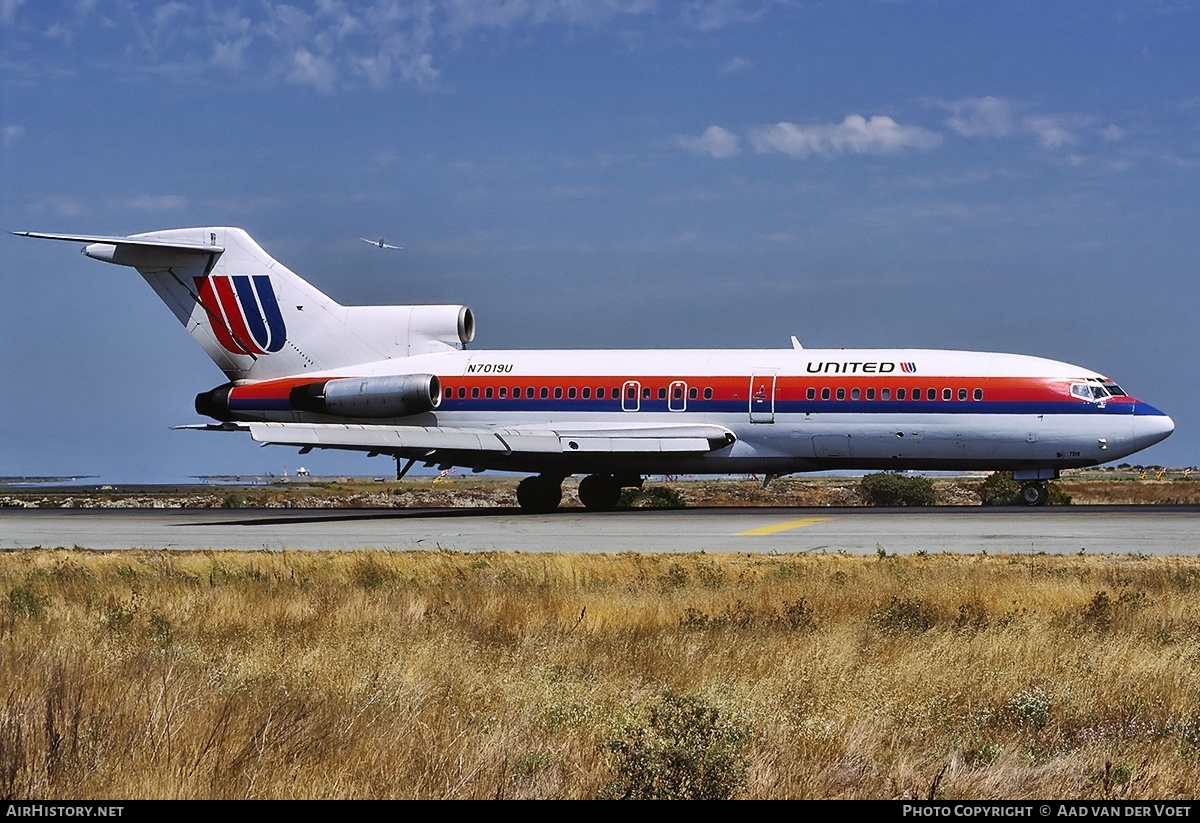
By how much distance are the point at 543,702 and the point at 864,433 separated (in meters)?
25.2

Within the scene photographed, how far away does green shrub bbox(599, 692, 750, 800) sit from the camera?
7398 mm

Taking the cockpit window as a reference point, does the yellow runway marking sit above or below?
below

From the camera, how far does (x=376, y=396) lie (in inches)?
1453

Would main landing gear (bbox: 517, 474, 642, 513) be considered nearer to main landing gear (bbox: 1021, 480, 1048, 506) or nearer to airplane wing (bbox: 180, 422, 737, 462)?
airplane wing (bbox: 180, 422, 737, 462)

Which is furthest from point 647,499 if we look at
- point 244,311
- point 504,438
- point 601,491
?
point 244,311

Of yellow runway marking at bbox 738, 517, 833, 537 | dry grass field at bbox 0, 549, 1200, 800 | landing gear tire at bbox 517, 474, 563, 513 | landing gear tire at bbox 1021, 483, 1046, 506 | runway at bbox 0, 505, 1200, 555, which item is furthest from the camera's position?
landing gear tire at bbox 517, 474, 563, 513

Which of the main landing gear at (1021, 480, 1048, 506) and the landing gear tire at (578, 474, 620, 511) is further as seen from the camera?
the landing gear tire at (578, 474, 620, 511)

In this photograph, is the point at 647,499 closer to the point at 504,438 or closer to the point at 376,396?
the point at 376,396

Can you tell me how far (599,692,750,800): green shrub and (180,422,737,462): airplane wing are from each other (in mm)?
24962

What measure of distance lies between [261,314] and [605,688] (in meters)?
31.1

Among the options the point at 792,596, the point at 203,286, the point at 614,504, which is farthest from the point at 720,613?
the point at 203,286

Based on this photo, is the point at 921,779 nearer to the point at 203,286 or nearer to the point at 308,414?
the point at 308,414

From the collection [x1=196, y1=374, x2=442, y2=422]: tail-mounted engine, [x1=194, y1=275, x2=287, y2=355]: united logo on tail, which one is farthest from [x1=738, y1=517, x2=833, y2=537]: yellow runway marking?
[x1=194, y1=275, x2=287, y2=355]: united logo on tail

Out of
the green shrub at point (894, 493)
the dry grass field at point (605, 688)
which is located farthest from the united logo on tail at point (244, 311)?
the green shrub at point (894, 493)
